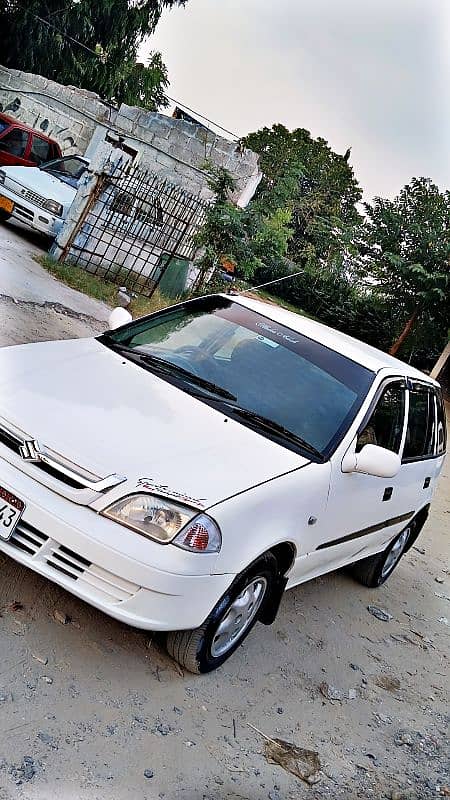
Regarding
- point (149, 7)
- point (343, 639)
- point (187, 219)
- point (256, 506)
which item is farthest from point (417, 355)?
point (256, 506)

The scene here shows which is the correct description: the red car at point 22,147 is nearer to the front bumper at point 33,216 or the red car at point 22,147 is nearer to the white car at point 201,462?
the front bumper at point 33,216

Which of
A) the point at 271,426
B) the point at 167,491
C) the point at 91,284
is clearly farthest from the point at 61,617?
the point at 91,284

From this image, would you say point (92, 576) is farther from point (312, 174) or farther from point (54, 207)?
point (312, 174)

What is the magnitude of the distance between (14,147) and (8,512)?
1352 centimetres

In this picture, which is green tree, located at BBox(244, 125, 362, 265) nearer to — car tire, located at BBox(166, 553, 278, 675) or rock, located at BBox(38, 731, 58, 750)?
car tire, located at BBox(166, 553, 278, 675)

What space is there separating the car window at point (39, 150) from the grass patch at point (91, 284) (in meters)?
4.34

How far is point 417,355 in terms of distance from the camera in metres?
24.3

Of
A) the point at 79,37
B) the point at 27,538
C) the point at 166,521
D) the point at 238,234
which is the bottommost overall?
the point at 27,538

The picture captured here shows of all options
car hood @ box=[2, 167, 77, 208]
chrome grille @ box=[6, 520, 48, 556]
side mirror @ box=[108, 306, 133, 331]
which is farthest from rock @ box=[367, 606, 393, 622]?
car hood @ box=[2, 167, 77, 208]

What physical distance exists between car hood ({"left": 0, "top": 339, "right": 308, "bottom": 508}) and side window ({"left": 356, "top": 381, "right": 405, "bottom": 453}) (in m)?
0.76

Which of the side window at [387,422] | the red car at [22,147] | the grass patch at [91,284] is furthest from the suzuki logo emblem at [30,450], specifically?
the red car at [22,147]

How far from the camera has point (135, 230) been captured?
13133mm

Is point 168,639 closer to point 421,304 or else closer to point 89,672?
point 89,672

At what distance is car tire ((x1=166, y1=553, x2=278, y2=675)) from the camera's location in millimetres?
3889
